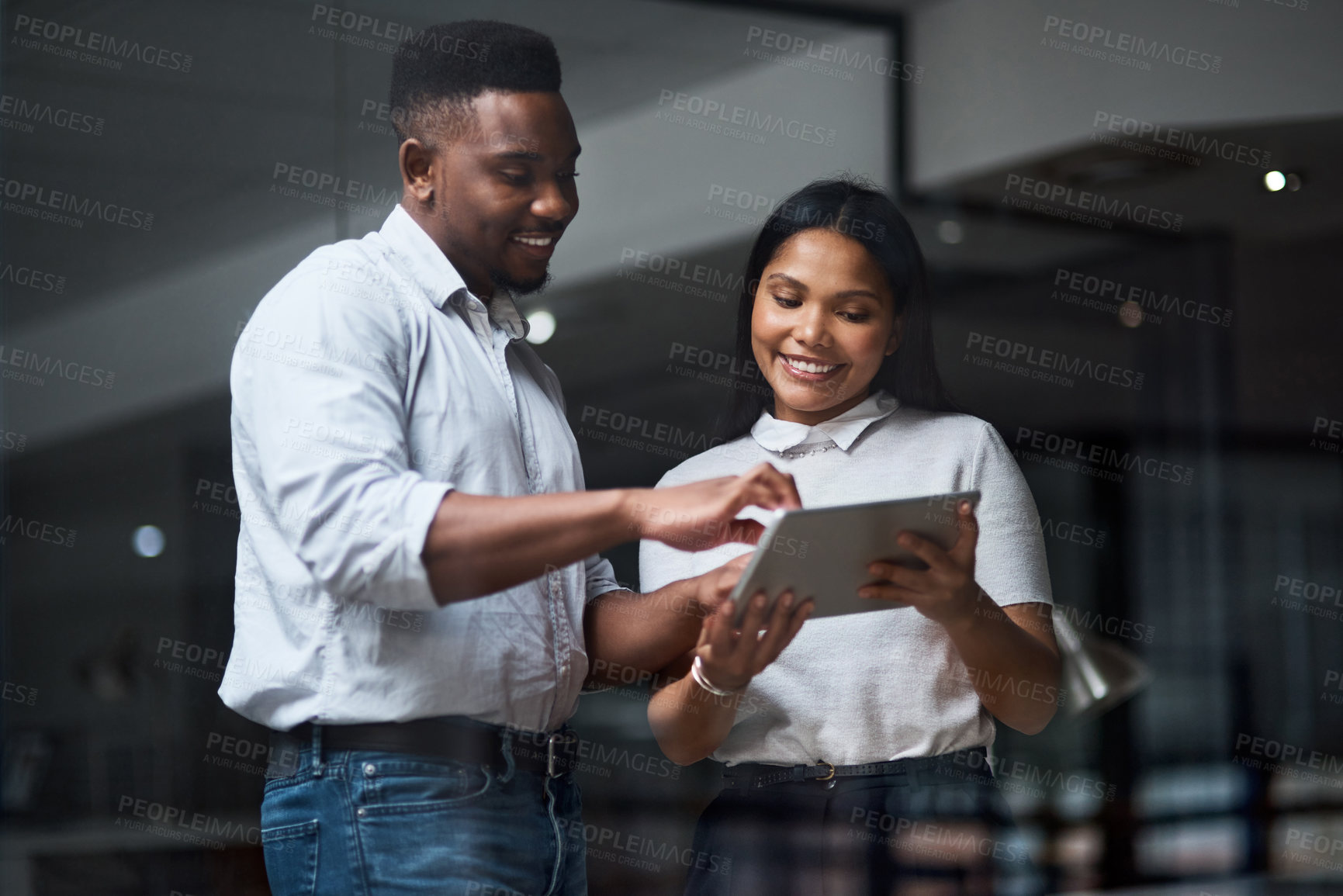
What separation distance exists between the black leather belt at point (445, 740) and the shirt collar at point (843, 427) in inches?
24.6

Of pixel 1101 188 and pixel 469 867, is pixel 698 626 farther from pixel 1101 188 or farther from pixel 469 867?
pixel 1101 188

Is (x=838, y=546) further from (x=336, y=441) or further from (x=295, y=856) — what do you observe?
(x=295, y=856)

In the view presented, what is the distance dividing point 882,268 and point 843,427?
0.26 meters

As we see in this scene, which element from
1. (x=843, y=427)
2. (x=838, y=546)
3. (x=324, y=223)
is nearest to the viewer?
(x=838, y=546)

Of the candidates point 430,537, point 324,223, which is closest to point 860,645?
point 430,537

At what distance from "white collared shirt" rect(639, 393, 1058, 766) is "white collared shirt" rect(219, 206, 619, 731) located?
1.07 feet

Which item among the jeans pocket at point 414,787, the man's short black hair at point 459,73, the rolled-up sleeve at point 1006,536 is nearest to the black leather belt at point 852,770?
the rolled-up sleeve at point 1006,536

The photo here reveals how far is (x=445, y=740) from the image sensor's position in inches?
62.1

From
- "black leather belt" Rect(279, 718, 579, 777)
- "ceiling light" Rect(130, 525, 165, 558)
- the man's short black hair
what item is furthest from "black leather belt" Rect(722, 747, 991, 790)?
"ceiling light" Rect(130, 525, 165, 558)

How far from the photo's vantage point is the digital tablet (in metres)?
1.44

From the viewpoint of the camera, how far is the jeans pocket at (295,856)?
156 cm

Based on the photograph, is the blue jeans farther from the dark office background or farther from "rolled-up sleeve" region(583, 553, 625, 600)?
the dark office background

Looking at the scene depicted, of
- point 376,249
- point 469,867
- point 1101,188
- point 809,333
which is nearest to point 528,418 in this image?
point 376,249

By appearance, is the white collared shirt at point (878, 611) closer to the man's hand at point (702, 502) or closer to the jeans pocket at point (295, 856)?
the man's hand at point (702, 502)
